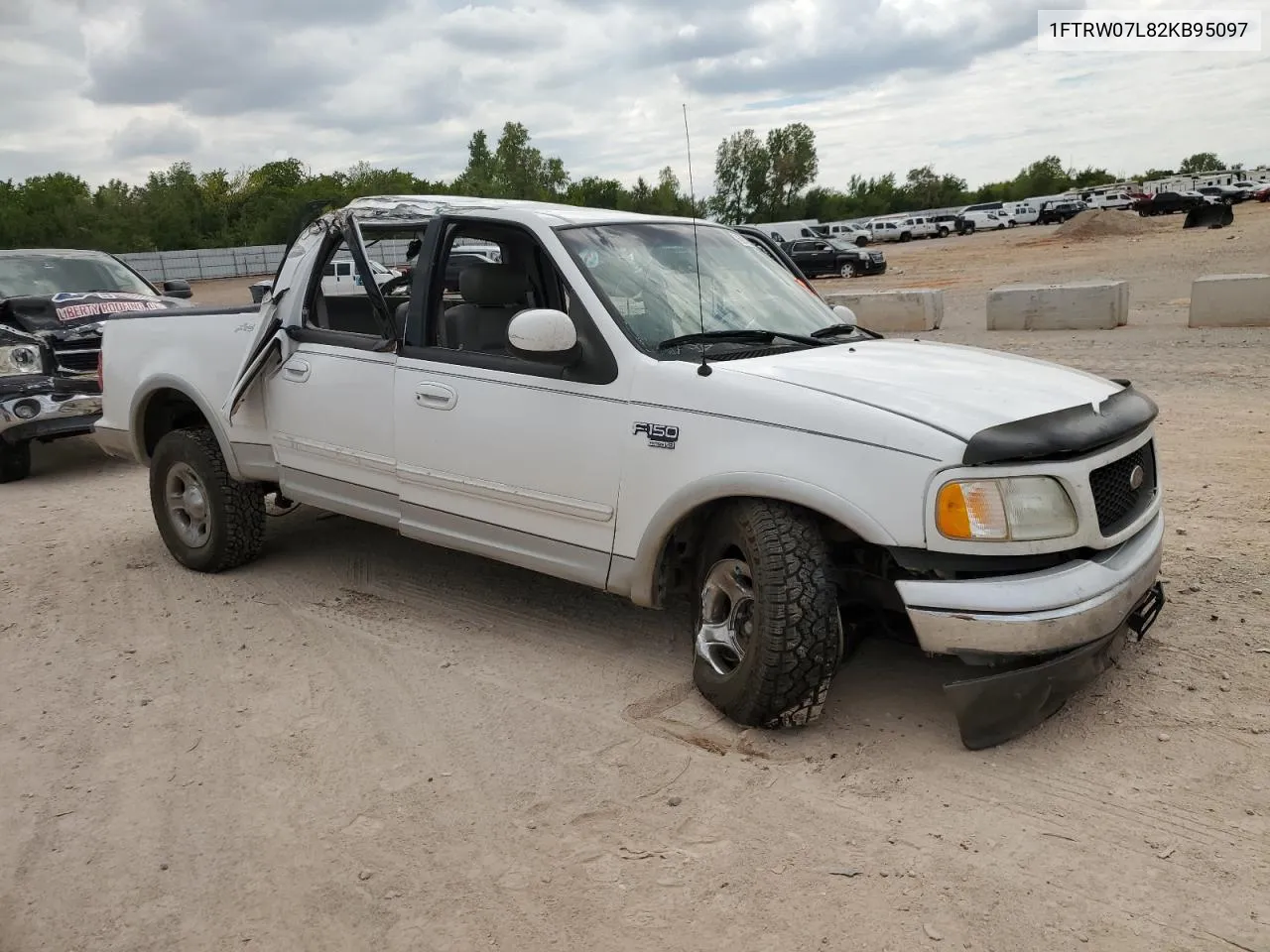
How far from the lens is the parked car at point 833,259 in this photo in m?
34.8

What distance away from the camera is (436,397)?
4.60m

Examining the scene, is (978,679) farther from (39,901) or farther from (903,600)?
(39,901)

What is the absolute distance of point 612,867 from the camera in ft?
10.0

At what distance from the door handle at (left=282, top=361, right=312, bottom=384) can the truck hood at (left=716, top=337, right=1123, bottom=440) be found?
238cm

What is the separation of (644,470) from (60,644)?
3.16 m

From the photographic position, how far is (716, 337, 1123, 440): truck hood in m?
3.44

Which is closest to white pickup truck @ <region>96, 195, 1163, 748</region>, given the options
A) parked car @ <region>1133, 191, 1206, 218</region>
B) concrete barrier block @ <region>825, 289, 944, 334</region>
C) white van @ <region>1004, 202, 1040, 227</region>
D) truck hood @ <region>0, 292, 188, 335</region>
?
truck hood @ <region>0, 292, 188, 335</region>

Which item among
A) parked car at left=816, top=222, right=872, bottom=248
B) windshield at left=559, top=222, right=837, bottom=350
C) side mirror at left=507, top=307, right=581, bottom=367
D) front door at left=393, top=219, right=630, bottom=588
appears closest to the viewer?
side mirror at left=507, top=307, right=581, bottom=367

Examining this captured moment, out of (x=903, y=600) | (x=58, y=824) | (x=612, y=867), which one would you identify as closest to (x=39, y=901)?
(x=58, y=824)

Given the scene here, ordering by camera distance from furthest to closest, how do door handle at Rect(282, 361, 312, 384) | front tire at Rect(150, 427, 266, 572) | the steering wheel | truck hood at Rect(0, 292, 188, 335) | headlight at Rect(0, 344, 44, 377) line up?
truck hood at Rect(0, 292, 188, 335) < headlight at Rect(0, 344, 44, 377) < front tire at Rect(150, 427, 266, 572) < the steering wheel < door handle at Rect(282, 361, 312, 384)

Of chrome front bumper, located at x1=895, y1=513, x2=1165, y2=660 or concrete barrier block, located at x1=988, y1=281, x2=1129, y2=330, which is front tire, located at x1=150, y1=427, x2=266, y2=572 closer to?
chrome front bumper, located at x1=895, y1=513, x2=1165, y2=660

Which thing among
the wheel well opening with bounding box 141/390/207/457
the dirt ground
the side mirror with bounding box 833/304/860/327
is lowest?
the dirt ground

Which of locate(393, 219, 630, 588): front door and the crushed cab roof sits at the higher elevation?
the crushed cab roof

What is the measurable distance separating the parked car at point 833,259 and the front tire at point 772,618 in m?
32.0
